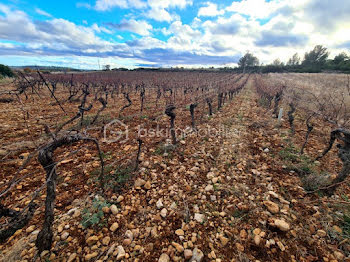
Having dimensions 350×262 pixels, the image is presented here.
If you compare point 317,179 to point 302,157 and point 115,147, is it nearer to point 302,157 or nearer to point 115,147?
point 302,157

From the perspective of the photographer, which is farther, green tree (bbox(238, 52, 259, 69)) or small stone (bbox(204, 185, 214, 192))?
green tree (bbox(238, 52, 259, 69))

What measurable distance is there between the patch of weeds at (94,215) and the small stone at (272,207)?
295 centimetres

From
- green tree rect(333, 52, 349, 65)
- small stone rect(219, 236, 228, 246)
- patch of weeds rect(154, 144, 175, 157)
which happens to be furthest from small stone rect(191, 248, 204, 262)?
green tree rect(333, 52, 349, 65)

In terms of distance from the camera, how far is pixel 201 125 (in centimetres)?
698

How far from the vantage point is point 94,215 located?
2523 mm

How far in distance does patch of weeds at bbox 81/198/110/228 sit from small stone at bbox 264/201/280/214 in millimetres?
2950

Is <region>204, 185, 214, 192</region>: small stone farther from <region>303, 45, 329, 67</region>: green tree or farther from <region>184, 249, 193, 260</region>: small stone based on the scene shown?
<region>303, 45, 329, 67</region>: green tree

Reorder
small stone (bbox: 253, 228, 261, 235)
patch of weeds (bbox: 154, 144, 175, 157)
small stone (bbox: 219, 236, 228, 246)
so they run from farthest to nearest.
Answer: patch of weeds (bbox: 154, 144, 175, 157) → small stone (bbox: 253, 228, 261, 235) → small stone (bbox: 219, 236, 228, 246)

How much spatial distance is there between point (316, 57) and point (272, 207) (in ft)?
233

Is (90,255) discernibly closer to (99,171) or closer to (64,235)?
(64,235)

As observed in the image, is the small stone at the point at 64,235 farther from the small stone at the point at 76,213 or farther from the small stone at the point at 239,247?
the small stone at the point at 239,247

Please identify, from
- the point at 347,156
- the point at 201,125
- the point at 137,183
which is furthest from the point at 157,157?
the point at 347,156

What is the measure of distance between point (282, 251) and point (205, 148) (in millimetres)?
3037

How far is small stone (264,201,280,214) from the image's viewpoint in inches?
107
